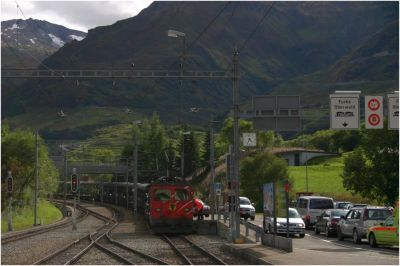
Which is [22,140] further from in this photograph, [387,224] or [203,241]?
[387,224]

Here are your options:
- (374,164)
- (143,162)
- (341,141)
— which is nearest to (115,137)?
(143,162)

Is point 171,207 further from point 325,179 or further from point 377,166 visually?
point 325,179

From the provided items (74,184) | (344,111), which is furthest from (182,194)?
(344,111)

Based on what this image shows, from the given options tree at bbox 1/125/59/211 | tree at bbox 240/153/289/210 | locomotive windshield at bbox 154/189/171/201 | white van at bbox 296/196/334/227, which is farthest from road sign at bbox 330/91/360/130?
tree at bbox 240/153/289/210

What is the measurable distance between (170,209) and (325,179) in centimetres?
6396

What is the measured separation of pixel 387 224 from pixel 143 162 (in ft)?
341

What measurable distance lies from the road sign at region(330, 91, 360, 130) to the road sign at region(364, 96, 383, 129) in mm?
502

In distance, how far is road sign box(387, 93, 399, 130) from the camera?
2853 cm

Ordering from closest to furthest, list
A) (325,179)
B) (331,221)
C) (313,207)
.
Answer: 1. (331,221)
2. (313,207)
3. (325,179)

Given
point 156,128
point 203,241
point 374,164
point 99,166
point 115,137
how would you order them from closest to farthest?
1. point 203,241
2. point 374,164
3. point 99,166
4. point 156,128
5. point 115,137

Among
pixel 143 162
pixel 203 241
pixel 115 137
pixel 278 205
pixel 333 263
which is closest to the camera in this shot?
pixel 333 263

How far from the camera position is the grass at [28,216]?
61441mm

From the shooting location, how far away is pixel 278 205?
97.1ft

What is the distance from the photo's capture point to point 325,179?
102m
